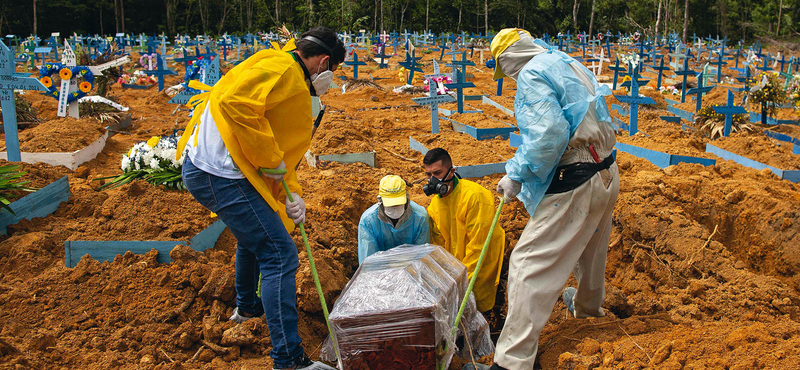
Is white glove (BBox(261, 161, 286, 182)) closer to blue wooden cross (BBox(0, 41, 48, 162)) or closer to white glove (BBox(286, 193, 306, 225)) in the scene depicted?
white glove (BBox(286, 193, 306, 225))

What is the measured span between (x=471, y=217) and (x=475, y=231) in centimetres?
12

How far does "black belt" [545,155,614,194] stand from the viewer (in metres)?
2.79

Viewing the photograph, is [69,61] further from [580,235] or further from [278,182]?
[580,235]

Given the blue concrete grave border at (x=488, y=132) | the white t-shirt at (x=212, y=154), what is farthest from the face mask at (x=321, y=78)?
the blue concrete grave border at (x=488, y=132)

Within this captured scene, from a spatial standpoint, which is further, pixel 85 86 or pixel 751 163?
pixel 85 86

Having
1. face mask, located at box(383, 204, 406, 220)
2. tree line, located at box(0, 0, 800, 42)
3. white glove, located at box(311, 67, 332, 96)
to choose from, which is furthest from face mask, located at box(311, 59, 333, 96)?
tree line, located at box(0, 0, 800, 42)

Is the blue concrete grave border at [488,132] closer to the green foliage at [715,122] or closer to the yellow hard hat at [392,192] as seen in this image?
the green foliage at [715,122]

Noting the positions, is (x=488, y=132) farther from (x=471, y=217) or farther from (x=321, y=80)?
(x=321, y=80)

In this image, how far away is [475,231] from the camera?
156 inches

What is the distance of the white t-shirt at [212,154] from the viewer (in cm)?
261

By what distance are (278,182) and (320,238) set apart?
182cm

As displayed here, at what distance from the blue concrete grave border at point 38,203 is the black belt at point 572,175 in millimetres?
3877

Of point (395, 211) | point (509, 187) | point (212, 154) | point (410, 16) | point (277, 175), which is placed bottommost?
point (395, 211)

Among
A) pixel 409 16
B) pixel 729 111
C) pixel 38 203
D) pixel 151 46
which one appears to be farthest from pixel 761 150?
pixel 409 16
